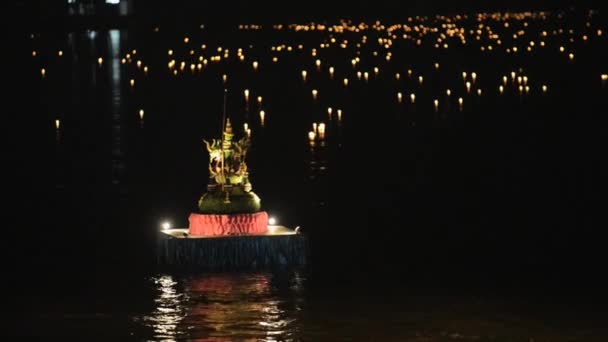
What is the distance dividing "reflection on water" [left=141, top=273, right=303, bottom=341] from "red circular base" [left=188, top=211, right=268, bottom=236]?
0.60 metres

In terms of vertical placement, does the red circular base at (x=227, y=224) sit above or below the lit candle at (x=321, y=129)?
below

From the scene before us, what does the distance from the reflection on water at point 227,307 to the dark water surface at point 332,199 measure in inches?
1.7

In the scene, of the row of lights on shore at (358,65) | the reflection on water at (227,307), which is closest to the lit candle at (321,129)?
the row of lights on shore at (358,65)

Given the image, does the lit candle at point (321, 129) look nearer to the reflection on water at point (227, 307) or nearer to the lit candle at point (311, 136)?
the lit candle at point (311, 136)

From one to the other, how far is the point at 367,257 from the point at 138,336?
5860 millimetres

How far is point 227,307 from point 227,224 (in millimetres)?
2347

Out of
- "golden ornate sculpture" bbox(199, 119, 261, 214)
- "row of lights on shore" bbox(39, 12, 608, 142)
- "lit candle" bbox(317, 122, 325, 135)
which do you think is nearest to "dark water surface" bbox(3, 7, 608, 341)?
"lit candle" bbox(317, 122, 325, 135)

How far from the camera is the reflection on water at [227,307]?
56.9ft

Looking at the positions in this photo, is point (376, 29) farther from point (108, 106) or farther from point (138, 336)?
point (138, 336)

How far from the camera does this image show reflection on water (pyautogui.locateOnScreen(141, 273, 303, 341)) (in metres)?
17.3

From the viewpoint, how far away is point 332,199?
2872cm

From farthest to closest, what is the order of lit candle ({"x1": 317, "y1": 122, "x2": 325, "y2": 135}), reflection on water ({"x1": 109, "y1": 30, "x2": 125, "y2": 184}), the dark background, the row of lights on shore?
the row of lights on shore < lit candle ({"x1": 317, "y1": 122, "x2": 325, "y2": 135}) < reflection on water ({"x1": 109, "y1": 30, "x2": 125, "y2": 184}) < the dark background

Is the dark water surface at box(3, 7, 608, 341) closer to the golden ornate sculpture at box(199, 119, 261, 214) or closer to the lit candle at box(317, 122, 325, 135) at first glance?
the lit candle at box(317, 122, 325, 135)

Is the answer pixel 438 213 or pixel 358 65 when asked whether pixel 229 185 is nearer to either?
pixel 438 213
